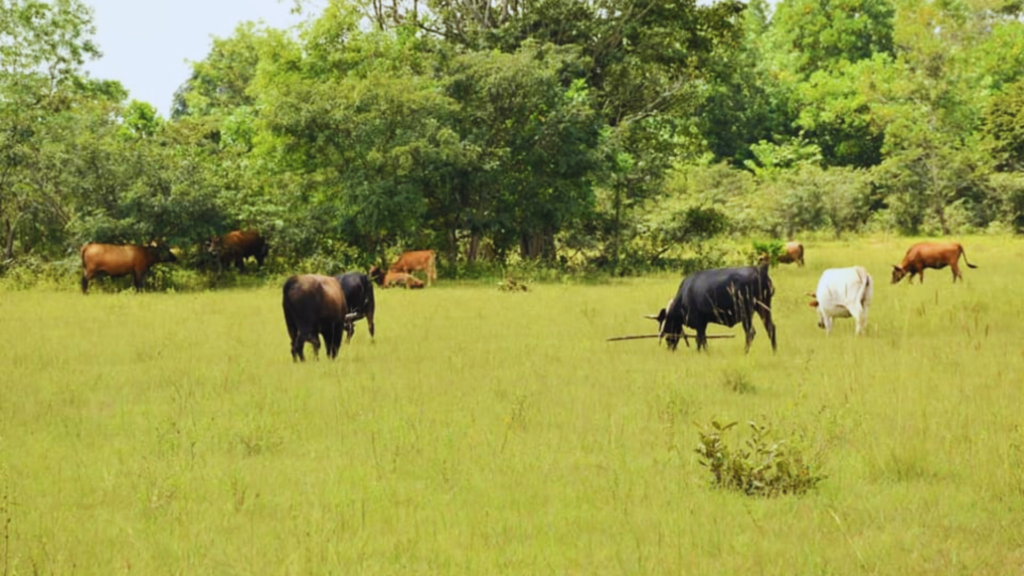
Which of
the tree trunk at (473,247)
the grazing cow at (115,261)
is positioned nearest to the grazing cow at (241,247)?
the grazing cow at (115,261)

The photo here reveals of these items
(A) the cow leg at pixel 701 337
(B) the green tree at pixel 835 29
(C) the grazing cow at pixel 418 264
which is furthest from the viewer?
(B) the green tree at pixel 835 29

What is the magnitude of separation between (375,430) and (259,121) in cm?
2194

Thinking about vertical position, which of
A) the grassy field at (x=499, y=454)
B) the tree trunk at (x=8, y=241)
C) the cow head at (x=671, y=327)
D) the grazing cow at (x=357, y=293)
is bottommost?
the grassy field at (x=499, y=454)

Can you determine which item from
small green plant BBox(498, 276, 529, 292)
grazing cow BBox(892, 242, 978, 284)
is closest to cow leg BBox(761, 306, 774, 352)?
small green plant BBox(498, 276, 529, 292)

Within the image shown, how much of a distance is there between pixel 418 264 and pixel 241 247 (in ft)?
20.4

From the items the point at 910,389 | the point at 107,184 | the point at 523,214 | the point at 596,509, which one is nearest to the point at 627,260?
the point at 523,214

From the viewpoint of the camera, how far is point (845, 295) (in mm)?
14227

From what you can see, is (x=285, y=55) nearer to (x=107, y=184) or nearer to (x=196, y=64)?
Answer: (x=107, y=184)

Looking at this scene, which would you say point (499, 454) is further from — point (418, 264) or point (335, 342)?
point (418, 264)

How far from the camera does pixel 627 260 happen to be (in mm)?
29422

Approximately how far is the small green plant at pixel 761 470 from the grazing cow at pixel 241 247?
22215 mm

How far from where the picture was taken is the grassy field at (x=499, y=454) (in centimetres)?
555

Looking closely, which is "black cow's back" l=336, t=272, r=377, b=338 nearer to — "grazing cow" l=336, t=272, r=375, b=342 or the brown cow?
"grazing cow" l=336, t=272, r=375, b=342

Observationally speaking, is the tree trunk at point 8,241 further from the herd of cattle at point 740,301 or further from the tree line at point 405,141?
the herd of cattle at point 740,301
